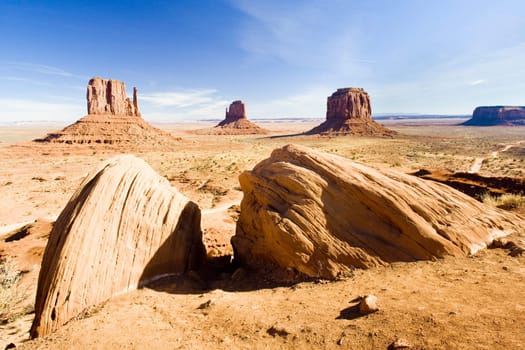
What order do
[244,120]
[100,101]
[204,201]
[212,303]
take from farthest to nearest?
[244,120] → [100,101] → [204,201] → [212,303]

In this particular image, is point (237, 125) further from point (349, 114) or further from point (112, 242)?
point (112, 242)

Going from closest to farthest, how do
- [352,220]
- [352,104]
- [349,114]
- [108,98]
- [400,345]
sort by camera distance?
[400,345] < [352,220] < [108,98] < [352,104] < [349,114]

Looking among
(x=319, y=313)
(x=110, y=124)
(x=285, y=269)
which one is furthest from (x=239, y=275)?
(x=110, y=124)

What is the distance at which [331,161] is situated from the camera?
7586 mm

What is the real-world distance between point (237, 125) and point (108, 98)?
70970mm

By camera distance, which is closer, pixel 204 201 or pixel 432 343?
pixel 432 343

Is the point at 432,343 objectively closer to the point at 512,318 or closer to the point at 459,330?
the point at 459,330

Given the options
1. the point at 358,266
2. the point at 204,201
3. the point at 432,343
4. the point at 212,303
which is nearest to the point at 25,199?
the point at 204,201

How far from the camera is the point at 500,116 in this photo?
15312cm

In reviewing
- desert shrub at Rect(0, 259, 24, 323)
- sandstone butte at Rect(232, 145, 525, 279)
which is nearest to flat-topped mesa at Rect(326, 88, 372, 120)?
sandstone butte at Rect(232, 145, 525, 279)

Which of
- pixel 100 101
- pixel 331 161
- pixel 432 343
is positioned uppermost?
pixel 100 101

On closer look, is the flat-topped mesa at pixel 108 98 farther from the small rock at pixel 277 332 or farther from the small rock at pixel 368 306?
the small rock at pixel 368 306

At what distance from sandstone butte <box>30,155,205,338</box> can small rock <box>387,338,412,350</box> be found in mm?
5360

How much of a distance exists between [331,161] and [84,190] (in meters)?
6.53
